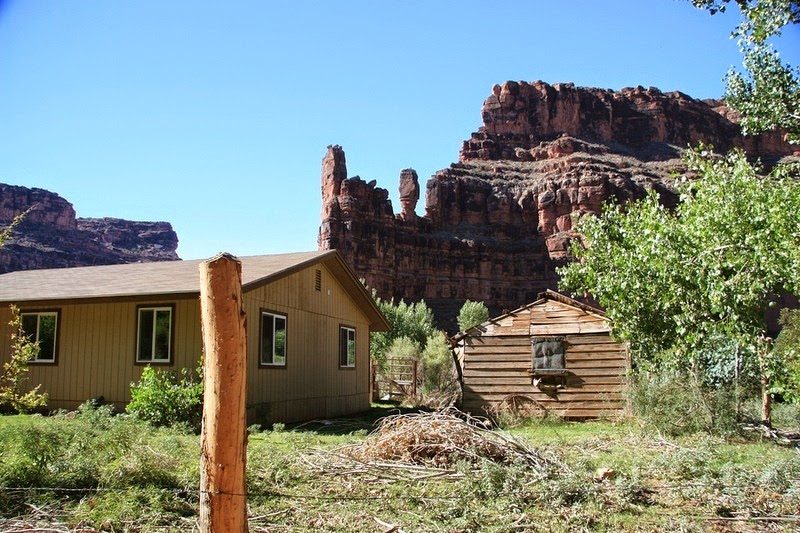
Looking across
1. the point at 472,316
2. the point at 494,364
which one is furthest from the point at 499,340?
the point at 472,316

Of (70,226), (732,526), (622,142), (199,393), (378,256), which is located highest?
(622,142)

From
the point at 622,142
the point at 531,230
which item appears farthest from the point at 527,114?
the point at 531,230

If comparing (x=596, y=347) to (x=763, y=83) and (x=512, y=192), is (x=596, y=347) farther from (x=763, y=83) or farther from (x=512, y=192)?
(x=512, y=192)

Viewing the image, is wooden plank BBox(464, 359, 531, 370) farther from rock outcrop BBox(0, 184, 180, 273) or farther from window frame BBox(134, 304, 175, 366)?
rock outcrop BBox(0, 184, 180, 273)

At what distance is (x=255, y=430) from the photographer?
14305 millimetres

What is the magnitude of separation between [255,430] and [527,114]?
9534 cm

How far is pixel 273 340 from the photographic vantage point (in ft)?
58.1

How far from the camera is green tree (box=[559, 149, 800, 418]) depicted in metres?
8.69

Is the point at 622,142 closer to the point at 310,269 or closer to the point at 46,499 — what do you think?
the point at 310,269

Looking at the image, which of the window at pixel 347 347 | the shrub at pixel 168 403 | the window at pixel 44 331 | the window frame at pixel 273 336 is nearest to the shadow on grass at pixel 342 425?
the window frame at pixel 273 336

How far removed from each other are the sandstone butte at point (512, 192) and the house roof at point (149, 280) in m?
56.0

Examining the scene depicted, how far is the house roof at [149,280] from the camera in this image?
1647cm

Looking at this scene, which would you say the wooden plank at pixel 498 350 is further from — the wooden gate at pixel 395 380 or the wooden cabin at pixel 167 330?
the wooden gate at pixel 395 380

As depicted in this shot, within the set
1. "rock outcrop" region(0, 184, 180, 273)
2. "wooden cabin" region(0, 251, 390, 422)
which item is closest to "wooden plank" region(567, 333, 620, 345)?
"wooden cabin" region(0, 251, 390, 422)
